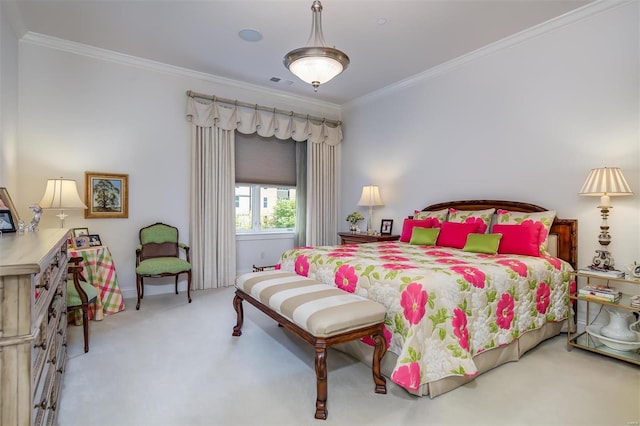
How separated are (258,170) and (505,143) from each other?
137 inches

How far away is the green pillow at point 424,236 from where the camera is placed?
3881mm

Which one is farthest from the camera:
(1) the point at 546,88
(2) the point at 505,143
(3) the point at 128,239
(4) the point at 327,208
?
(4) the point at 327,208

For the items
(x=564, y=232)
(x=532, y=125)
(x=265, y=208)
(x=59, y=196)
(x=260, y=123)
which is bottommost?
(x=564, y=232)

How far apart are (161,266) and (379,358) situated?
2827 mm

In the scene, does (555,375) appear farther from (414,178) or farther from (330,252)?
(414,178)

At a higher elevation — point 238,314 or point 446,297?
point 446,297

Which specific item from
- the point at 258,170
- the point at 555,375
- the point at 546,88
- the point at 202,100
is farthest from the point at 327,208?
the point at 555,375

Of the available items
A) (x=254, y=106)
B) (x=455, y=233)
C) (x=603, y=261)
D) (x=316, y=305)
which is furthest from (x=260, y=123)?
(x=603, y=261)

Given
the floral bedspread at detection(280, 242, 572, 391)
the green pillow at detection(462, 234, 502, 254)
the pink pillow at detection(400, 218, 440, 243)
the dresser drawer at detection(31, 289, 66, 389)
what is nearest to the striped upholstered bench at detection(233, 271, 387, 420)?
the floral bedspread at detection(280, 242, 572, 391)

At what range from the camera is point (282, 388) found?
2176 millimetres

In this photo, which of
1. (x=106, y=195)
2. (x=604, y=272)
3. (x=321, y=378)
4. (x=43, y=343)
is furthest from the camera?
(x=106, y=195)

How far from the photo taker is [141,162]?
4.33m

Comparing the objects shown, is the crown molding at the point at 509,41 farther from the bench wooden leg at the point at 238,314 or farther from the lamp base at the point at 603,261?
the bench wooden leg at the point at 238,314

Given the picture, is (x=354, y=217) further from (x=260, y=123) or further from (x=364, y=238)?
(x=260, y=123)
